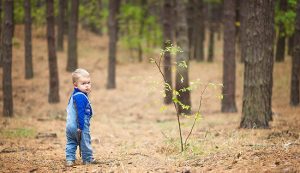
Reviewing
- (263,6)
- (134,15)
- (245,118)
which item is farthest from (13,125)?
(134,15)

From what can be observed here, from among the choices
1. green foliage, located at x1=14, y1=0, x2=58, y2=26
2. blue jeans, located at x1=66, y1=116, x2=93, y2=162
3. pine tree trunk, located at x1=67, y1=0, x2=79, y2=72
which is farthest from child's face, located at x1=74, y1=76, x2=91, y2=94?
green foliage, located at x1=14, y1=0, x2=58, y2=26

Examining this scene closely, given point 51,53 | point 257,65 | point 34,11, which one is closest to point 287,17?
point 257,65

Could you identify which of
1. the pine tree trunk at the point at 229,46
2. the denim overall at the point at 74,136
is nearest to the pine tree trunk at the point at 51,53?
the pine tree trunk at the point at 229,46

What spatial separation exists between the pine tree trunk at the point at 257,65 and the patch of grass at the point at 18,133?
611 cm

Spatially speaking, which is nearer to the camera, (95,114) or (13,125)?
(13,125)

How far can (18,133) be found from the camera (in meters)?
10.8

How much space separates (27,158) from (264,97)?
6.22 meters

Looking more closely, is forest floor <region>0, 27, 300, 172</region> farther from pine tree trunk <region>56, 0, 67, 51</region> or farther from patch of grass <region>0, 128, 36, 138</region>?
pine tree trunk <region>56, 0, 67, 51</region>

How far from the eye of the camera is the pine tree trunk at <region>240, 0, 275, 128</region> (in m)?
10.0

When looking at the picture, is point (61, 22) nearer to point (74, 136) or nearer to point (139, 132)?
point (139, 132)

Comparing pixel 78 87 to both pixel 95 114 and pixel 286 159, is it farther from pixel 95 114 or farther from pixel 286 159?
pixel 95 114

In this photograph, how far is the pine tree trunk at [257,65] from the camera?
1003 cm

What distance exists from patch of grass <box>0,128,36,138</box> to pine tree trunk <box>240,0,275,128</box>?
6.11 m

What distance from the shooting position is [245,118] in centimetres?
1040
